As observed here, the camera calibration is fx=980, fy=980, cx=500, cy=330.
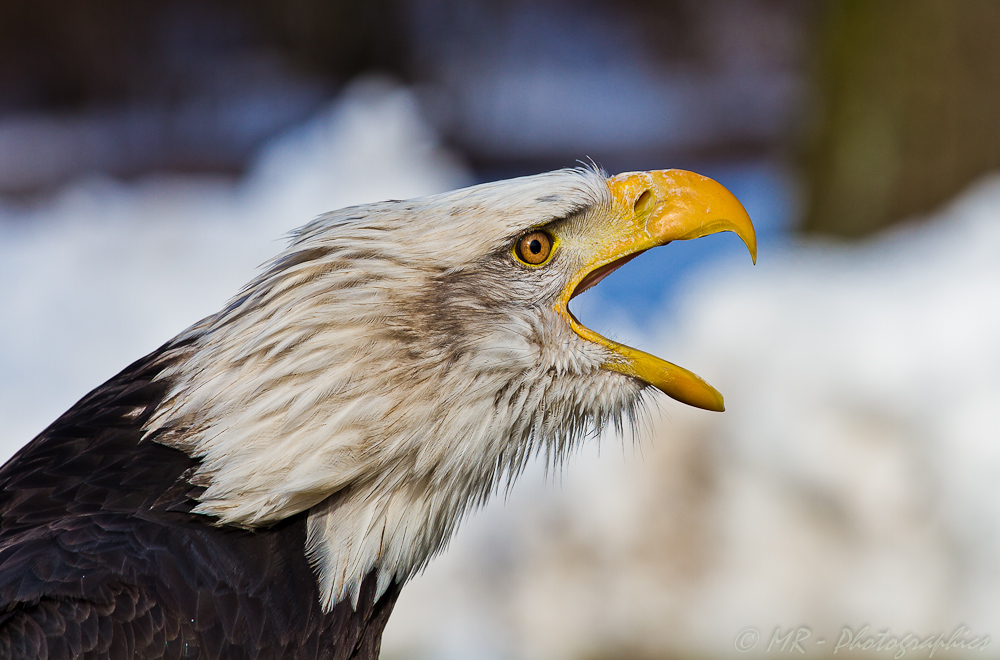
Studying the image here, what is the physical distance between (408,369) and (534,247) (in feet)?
0.96

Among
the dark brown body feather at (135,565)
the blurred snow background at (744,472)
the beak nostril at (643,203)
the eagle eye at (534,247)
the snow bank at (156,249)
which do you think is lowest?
the blurred snow background at (744,472)

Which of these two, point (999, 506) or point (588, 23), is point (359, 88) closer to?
point (588, 23)

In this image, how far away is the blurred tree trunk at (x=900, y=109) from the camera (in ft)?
16.0

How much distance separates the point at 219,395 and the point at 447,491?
1.29 feet

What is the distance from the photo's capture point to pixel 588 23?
8.38 m

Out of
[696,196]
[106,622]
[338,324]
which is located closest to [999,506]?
[696,196]

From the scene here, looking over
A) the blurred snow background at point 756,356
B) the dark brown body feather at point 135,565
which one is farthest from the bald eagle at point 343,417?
the blurred snow background at point 756,356

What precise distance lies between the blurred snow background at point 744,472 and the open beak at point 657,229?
6.24ft

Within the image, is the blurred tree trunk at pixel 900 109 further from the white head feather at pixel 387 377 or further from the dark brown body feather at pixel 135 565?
the dark brown body feather at pixel 135 565

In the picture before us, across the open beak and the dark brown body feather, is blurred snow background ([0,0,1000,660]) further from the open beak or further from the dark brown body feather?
the dark brown body feather

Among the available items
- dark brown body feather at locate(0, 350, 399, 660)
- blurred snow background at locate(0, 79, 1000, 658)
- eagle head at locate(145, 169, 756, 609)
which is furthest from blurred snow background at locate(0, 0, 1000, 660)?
dark brown body feather at locate(0, 350, 399, 660)

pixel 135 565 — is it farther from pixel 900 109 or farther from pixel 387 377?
pixel 900 109

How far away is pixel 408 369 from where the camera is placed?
59.5 inches

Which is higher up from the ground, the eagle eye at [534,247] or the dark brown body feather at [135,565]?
the eagle eye at [534,247]
